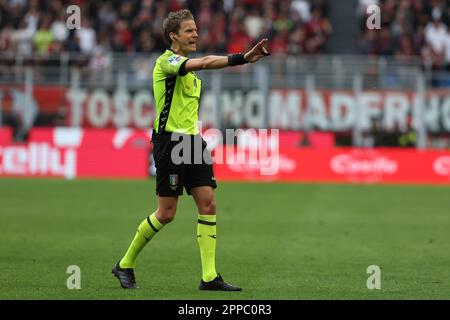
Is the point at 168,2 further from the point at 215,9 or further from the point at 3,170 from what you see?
the point at 3,170

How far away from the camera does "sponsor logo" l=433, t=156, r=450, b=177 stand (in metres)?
26.2

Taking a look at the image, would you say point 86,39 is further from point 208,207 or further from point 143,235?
point 208,207

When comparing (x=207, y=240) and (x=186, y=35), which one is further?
(x=207, y=240)

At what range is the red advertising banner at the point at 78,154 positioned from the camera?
2691 cm

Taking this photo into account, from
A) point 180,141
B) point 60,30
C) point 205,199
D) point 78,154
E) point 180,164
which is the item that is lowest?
point 78,154

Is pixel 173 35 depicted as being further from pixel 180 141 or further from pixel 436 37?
pixel 436 37

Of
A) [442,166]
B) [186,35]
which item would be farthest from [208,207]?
[442,166]

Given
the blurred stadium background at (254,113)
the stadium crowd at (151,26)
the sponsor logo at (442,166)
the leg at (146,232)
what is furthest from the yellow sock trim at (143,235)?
the stadium crowd at (151,26)

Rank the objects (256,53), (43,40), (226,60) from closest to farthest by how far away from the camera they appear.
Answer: (256,53)
(226,60)
(43,40)

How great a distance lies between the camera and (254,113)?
1120 inches

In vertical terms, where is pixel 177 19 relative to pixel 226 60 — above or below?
above

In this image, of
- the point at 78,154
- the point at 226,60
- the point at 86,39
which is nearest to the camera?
the point at 226,60

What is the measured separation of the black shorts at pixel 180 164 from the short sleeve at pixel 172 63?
0.59 m

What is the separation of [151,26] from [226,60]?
21.9 meters
